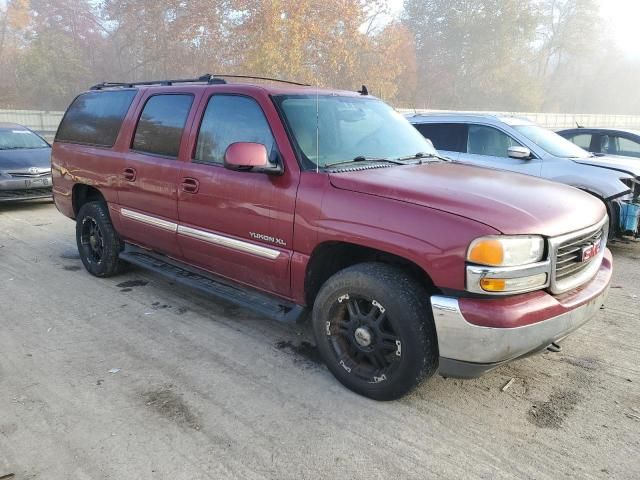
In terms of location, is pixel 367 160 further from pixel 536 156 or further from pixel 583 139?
pixel 583 139

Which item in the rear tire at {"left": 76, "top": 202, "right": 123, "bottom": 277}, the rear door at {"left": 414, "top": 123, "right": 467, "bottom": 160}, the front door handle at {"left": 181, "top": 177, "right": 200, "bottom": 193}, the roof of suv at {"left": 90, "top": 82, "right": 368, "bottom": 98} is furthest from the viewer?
the rear door at {"left": 414, "top": 123, "right": 467, "bottom": 160}

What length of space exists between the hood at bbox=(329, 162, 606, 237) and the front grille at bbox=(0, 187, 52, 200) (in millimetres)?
7608

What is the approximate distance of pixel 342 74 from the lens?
99.8 ft

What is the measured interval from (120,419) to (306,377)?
115 centimetres

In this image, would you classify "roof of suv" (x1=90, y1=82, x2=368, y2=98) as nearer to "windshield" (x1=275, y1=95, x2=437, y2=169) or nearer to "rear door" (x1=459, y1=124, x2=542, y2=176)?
"windshield" (x1=275, y1=95, x2=437, y2=169)

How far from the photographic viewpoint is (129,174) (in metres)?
4.66

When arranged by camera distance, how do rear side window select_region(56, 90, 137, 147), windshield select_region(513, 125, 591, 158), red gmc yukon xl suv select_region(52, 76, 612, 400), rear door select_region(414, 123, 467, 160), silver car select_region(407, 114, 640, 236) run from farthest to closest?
rear door select_region(414, 123, 467, 160), windshield select_region(513, 125, 591, 158), silver car select_region(407, 114, 640, 236), rear side window select_region(56, 90, 137, 147), red gmc yukon xl suv select_region(52, 76, 612, 400)

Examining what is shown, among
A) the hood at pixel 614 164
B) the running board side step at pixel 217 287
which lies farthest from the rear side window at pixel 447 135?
the running board side step at pixel 217 287

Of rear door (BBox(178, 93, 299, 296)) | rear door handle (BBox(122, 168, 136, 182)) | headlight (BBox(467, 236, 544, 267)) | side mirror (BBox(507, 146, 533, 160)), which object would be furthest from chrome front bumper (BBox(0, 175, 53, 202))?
headlight (BBox(467, 236, 544, 267))

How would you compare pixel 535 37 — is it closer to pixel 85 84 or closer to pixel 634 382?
pixel 85 84

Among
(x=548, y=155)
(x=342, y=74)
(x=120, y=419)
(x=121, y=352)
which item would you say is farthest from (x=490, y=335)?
(x=342, y=74)

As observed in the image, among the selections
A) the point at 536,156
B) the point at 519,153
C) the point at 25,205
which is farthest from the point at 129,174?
the point at 25,205

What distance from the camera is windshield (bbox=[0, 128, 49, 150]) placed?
9.70 m

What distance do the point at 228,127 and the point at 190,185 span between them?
55cm
